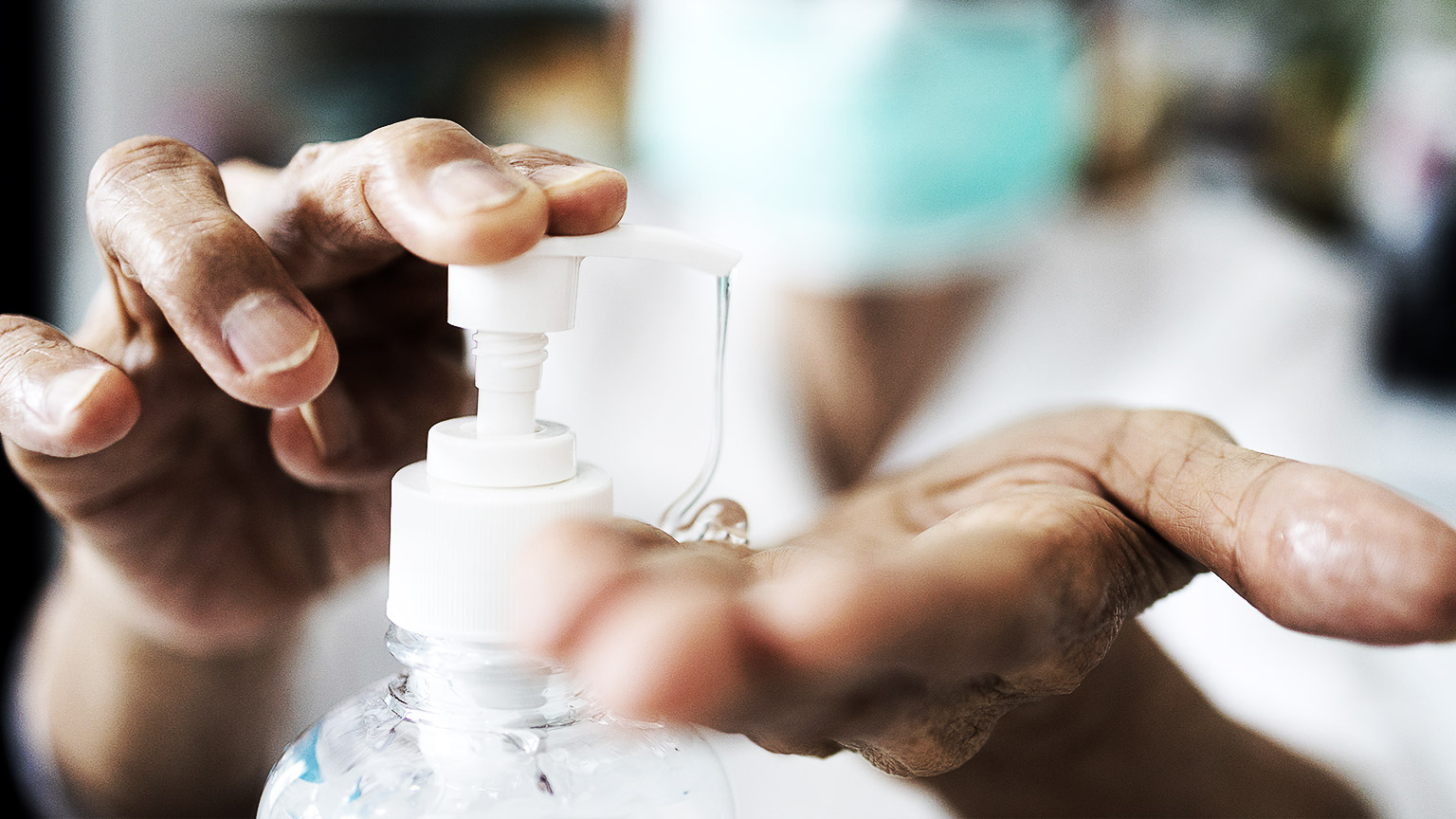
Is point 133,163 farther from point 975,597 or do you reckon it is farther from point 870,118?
point 870,118

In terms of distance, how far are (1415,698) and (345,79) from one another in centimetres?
174

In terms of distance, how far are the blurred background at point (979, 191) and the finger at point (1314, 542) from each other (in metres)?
0.26

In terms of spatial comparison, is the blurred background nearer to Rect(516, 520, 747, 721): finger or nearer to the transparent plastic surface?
the transparent plastic surface

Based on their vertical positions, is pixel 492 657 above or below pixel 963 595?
below

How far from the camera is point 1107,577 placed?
31cm

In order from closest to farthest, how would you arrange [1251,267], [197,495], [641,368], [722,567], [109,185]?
1. [722,567]
2. [109,185]
3. [197,495]
4. [1251,267]
5. [641,368]

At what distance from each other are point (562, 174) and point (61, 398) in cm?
20

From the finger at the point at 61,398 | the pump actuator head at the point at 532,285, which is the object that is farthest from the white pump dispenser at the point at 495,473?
the finger at the point at 61,398

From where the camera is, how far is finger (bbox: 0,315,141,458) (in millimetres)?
371

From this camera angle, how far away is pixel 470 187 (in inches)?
12.8

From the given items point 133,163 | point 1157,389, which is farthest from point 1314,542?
point 1157,389

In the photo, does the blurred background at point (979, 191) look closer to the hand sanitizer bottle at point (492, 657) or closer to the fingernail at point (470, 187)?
the hand sanitizer bottle at point (492, 657)

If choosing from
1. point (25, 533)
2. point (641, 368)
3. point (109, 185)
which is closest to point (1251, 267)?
point (641, 368)

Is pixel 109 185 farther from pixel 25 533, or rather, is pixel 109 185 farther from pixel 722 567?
pixel 25 533
